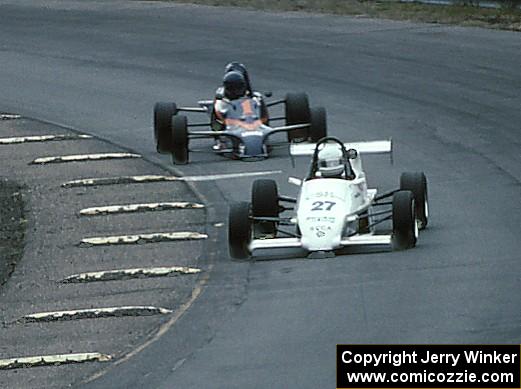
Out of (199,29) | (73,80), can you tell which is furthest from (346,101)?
(199,29)

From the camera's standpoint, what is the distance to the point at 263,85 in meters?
27.0

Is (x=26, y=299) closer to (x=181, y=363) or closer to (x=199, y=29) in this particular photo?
(x=181, y=363)

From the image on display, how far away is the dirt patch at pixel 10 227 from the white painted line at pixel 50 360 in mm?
2729

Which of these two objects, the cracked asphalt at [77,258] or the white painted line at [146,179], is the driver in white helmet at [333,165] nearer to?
the cracked asphalt at [77,258]

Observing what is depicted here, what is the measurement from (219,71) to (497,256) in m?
13.0

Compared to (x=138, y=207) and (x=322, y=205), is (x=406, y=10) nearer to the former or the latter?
(x=138, y=207)

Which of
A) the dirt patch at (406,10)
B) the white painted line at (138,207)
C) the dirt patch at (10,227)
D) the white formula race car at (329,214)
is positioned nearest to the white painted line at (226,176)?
the white painted line at (138,207)

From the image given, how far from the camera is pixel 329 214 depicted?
1630 cm

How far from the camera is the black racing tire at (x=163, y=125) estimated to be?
869 inches

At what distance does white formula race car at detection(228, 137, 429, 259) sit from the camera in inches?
637

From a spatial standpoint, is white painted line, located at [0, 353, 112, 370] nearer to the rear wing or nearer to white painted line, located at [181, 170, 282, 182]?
the rear wing

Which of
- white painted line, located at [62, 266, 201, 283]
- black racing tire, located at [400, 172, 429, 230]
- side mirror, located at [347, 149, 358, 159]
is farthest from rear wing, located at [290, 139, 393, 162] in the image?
white painted line, located at [62, 266, 201, 283]

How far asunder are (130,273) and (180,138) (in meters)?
4.71

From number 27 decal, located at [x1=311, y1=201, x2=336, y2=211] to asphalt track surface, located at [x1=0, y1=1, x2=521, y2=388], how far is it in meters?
0.53
